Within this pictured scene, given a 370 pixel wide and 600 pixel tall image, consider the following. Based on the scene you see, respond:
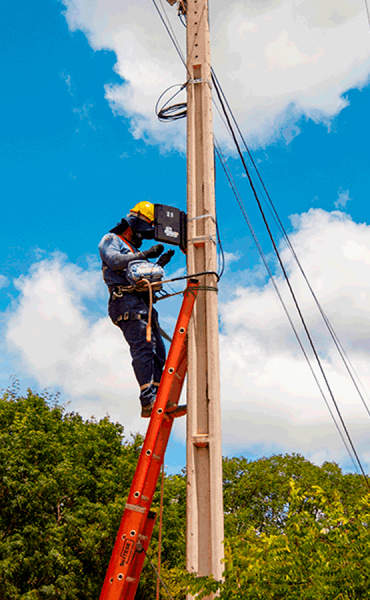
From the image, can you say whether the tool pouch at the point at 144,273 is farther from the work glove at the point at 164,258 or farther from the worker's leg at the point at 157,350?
the worker's leg at the point at 157,350

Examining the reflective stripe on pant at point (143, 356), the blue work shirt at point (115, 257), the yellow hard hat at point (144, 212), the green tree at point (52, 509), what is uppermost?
the green tree at point (52, 509)

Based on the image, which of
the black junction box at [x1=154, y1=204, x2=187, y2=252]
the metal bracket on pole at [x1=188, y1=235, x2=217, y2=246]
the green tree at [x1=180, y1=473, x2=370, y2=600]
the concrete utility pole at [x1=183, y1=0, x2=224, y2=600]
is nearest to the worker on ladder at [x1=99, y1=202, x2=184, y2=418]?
the black junction box at [x1=154, y1=204, x2=187, y2=252]

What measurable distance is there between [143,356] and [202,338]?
0.88 m

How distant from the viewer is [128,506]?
16.3 ft

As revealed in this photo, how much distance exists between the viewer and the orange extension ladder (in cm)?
482

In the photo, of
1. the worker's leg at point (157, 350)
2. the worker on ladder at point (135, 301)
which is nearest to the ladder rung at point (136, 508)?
the worker on ladder at point (135, 301)

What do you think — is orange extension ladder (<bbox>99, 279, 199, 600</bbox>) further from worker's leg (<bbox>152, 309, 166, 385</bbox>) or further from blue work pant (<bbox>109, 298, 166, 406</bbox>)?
worker's leg (<bbox>152, 309, 166, 385</bbox>)

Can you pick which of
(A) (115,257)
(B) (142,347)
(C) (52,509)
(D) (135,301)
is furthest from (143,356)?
(C) (52,509)

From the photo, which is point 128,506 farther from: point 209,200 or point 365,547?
point 209,200

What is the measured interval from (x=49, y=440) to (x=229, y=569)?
15.2 meters

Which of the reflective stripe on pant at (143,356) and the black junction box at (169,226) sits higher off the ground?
the black junction box at (169,226)

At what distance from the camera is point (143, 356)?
5762 mm

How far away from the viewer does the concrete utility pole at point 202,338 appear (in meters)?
4.50

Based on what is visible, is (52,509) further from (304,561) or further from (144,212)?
(304,561)
